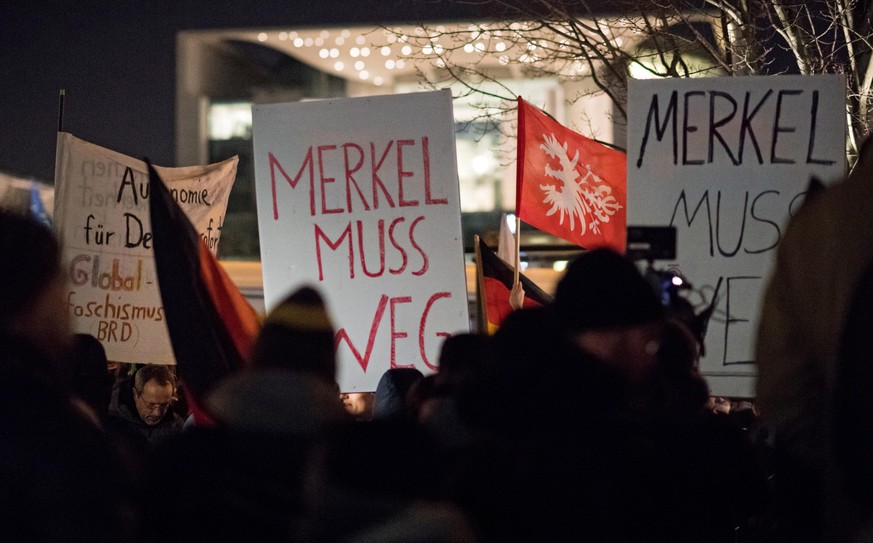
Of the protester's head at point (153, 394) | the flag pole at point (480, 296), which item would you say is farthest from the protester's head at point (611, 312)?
the protester's head at point (153, 394)

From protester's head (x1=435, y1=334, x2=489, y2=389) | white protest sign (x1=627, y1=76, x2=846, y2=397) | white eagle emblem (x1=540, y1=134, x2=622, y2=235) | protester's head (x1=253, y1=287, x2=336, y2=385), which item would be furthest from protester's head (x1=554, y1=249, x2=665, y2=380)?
white eagle emblem (x1=540, y1=134, x2=622, y2=235)

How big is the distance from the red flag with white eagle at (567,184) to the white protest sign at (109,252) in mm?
2062

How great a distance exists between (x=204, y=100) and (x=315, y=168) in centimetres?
1113

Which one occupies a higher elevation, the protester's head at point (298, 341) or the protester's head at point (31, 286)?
the protester's head at point (31, 286)

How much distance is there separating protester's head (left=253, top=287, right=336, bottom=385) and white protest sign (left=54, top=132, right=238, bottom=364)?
3.73m

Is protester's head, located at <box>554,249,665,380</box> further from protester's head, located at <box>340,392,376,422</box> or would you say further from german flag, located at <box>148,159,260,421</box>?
protester's head, located at <box>340,392,376,422</box>

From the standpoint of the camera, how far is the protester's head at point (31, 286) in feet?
7.62

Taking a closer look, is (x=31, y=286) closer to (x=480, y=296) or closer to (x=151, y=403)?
→ (x=480, y=296)

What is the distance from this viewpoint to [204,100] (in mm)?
15953

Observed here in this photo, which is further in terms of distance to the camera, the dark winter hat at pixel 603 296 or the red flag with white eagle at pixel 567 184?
the red flag with white eagle at pixel 567 184

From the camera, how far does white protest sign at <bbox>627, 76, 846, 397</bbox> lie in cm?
428

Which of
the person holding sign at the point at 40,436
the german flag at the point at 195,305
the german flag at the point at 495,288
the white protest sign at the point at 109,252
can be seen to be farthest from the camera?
the white protest sign at the point at 109,252

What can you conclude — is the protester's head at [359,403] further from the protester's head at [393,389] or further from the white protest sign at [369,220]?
the protester's head at [393,389]

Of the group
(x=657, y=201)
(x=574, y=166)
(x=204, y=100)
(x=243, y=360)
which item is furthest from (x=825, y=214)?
(x=204, y=100)
